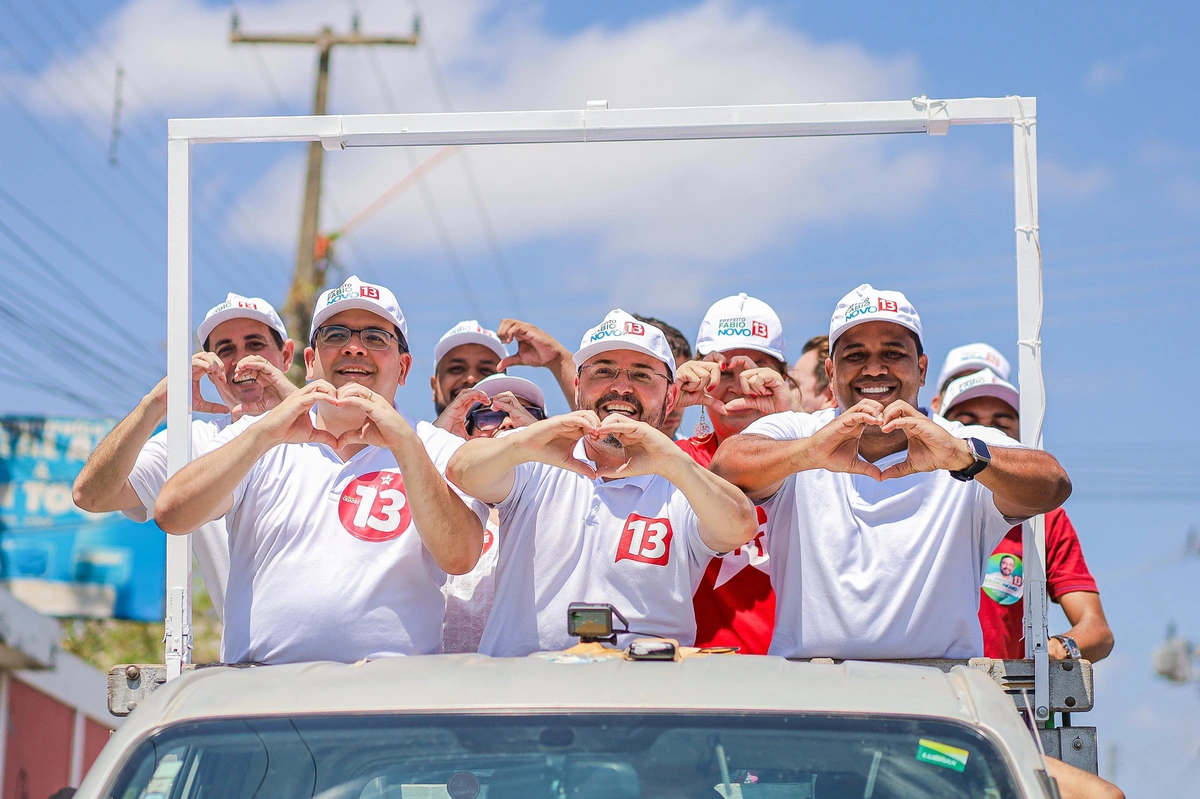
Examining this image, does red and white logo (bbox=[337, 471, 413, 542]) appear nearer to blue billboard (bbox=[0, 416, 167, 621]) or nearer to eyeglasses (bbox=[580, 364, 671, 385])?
eyeglasses (bbox=[580, 364, 671, 385])

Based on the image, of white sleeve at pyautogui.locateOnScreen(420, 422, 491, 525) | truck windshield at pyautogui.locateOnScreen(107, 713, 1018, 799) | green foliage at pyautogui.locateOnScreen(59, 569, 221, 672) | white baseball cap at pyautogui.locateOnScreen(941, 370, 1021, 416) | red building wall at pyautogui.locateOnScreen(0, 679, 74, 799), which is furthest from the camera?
green foliage at pyautogui.locateOnScreen(59, 569, 221, 672)

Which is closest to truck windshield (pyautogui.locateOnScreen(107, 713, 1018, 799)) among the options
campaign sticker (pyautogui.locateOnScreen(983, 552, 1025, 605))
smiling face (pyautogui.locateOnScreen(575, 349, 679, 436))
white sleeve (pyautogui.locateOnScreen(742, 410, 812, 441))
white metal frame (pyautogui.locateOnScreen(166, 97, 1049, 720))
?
white metal frame (pyautogui.locateOnScreen(166, 97, 1049, 720))

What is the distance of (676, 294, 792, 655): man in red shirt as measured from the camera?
4.53 m

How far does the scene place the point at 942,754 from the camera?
2584mm

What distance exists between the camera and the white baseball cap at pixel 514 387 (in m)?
5.41

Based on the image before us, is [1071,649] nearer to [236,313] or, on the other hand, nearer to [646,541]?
[646,541]

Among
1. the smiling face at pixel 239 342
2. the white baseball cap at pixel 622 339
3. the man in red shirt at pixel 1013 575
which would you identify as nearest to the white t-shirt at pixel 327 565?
the white baseball cap at pixel 622 339

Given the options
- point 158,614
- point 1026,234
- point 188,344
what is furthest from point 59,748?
point 1026,234

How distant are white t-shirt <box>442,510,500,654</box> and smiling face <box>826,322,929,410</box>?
129 centimetres

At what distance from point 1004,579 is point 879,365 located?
1.23 m

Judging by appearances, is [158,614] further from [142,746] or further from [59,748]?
[142,746]

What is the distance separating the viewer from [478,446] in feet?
13.1

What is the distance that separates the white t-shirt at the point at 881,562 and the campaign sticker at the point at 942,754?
1.34m

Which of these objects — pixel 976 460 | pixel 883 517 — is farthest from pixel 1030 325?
pixel 883 517
